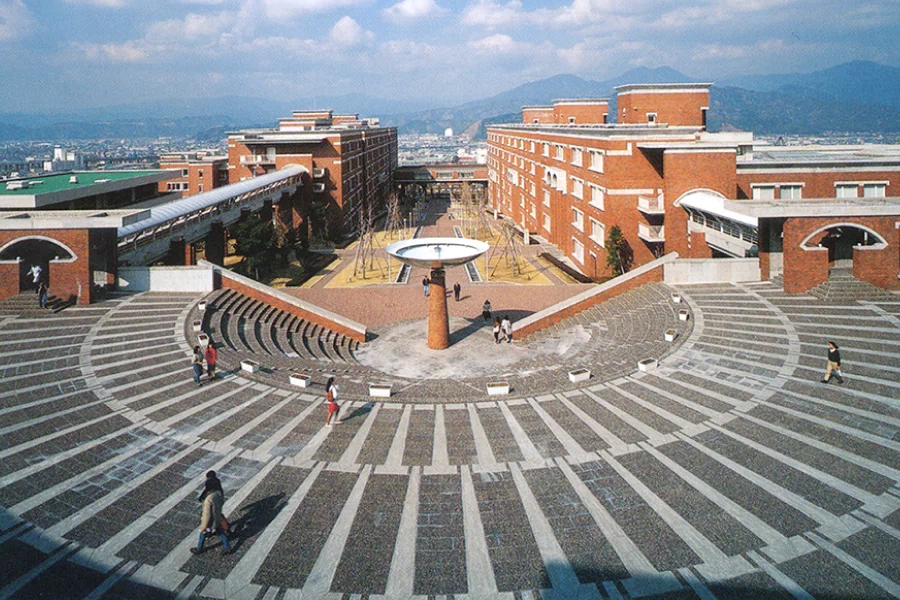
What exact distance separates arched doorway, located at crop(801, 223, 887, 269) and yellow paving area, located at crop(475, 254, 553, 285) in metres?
17.3

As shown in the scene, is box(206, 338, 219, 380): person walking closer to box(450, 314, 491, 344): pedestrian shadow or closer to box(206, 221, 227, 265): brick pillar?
box(450, 314, 491, 344): pedestrian shadow

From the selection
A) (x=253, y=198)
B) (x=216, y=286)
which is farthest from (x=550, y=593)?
(x=253, y=198)

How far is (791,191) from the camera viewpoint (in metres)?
36.1

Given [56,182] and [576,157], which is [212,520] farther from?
[576,157]

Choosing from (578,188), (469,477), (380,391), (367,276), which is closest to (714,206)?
(578,188)

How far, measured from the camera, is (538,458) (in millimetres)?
13867

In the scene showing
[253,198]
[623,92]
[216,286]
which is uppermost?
[623,92]

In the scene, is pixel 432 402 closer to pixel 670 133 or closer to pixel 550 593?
pixel 550 593

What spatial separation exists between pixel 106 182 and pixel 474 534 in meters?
41.0

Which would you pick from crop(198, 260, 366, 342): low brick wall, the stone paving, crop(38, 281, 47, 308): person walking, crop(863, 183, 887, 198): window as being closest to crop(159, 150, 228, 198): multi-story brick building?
crop(198, 260, 366, 342): low brick wall

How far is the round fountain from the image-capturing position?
24953mm

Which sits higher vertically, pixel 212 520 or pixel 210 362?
pixel 210 362

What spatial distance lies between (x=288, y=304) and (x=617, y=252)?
20843 mm

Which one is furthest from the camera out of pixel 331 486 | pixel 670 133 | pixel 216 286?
pixel 670 133
